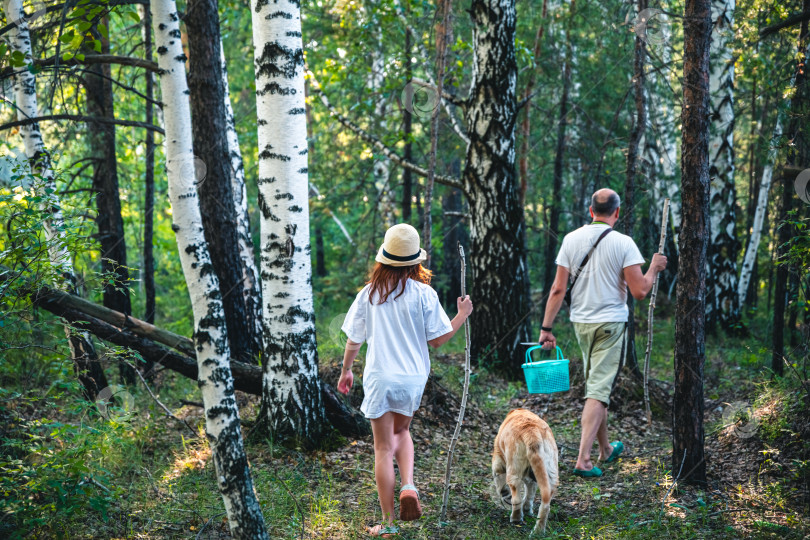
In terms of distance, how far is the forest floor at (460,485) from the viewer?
4.16 m

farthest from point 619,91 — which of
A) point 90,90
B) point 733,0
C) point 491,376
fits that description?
point 90,90

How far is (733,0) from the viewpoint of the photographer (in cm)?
1151

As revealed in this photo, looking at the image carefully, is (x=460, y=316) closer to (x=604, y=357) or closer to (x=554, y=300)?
(x=554, y=300)

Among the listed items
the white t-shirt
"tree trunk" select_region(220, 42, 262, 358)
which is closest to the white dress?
the white t-shirt

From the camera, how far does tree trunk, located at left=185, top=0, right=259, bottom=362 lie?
7137 millimetres

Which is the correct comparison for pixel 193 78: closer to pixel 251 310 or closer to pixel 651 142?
pixel 251 310

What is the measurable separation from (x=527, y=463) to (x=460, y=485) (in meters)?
1.21

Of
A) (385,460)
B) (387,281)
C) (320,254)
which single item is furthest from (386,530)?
(320,254)

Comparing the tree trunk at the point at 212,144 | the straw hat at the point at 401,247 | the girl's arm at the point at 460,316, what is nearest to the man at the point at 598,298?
the girl's arm at the point at 460,316

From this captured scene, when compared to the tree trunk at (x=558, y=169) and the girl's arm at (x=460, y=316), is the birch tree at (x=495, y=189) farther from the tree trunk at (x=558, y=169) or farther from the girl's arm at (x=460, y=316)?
the girl's arm at (x=460, y=316)

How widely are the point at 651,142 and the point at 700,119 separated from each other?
432 inches

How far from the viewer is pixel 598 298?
5309mm

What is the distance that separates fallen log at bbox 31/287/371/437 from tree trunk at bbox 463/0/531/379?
9.81 feet

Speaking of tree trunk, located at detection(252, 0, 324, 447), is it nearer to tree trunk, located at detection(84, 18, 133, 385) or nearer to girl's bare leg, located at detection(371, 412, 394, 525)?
girl's bare leg, located at detection(371, 412, 394, 525)
